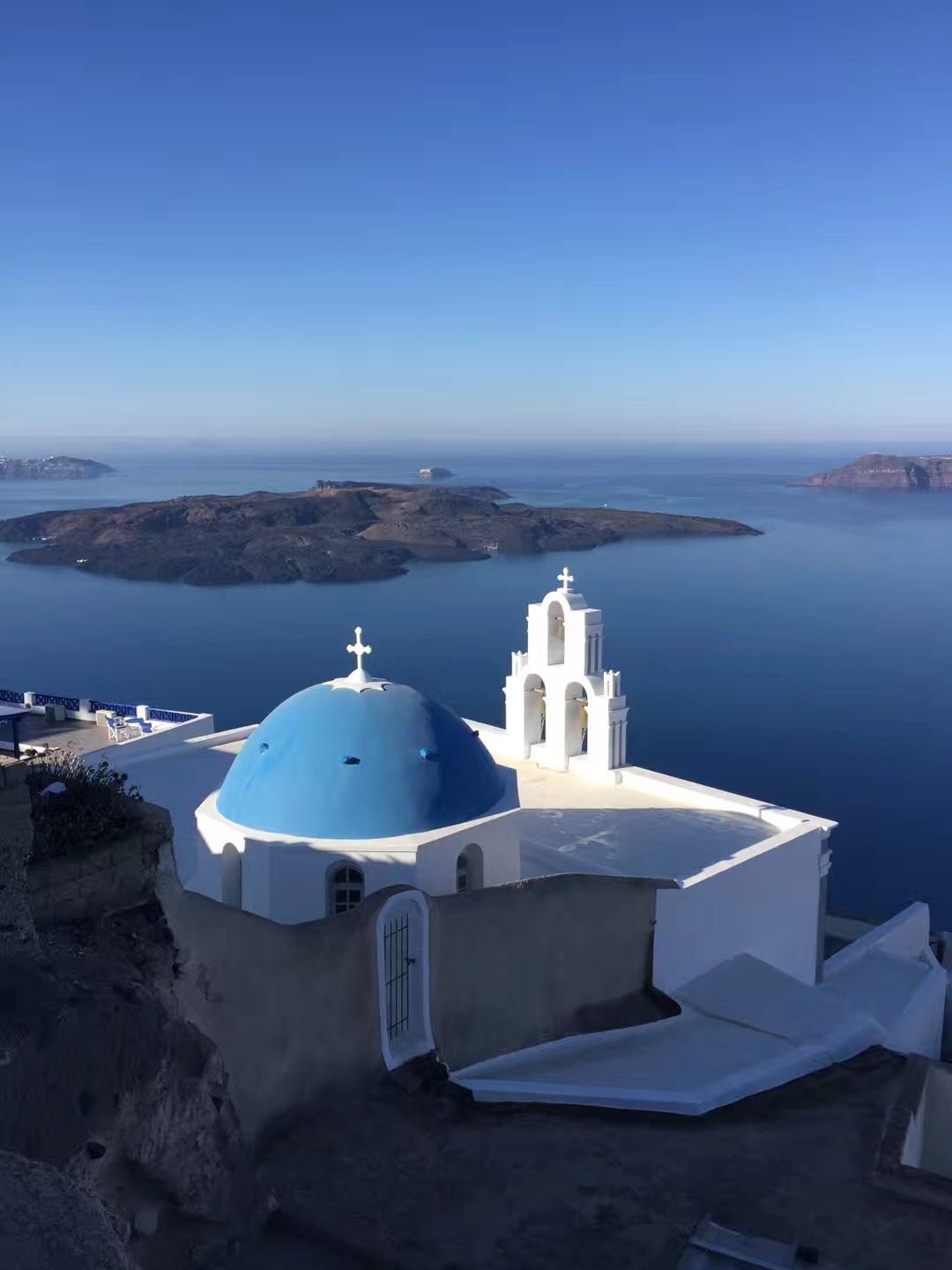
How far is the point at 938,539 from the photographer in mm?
82875

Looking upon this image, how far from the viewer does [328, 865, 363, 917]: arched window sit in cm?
844

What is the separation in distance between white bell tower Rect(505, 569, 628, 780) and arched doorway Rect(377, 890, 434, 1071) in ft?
16.9

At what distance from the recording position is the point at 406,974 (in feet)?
24.7

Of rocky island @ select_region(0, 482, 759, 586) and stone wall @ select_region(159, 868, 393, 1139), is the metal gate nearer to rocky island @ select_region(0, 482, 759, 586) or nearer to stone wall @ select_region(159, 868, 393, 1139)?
stone wall @ select_region(159, 868, 393, 1139)

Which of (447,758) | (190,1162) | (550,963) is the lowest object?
(550,963)

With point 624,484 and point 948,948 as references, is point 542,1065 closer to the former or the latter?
point 948,948

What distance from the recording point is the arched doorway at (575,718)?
12.8 metres

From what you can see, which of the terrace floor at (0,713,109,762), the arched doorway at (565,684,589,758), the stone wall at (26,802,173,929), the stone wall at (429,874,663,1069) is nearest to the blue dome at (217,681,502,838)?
the stone wall at (429,874,663,1069)

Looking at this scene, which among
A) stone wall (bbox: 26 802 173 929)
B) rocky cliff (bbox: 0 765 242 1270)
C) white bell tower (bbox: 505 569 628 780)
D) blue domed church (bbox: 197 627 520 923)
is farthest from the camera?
white bell tower (bbox: 505 569 628 780)

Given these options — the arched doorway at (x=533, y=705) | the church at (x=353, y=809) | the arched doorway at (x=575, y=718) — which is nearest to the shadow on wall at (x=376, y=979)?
the church at (x=353, y=809)

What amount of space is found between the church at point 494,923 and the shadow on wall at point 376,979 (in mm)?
16

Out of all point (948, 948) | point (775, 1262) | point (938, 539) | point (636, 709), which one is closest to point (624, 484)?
point (938, 539)

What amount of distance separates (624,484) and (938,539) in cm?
7846

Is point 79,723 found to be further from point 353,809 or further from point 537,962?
point 537,962
